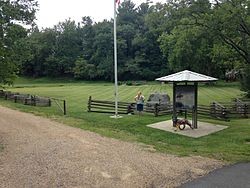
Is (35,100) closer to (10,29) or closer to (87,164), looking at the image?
(10,29)

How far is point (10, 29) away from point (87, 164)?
64.5 ft

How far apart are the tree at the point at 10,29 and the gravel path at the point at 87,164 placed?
255 inches

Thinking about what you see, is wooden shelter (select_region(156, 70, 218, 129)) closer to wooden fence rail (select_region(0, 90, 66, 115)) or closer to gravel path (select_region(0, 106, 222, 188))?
gravel path (select_region(0, 106, 222, 188))

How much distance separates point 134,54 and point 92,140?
250 ft

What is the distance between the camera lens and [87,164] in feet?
36.5

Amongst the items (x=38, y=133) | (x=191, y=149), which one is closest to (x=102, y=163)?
(x=191, y=149)

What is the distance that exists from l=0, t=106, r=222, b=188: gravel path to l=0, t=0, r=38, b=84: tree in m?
6.48

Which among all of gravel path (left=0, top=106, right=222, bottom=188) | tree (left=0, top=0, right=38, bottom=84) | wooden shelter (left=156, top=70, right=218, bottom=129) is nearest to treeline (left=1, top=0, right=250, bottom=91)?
tree (left=0, top=0, right=38, bottom=84)

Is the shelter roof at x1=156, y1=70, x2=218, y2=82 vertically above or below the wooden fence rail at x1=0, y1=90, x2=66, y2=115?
above

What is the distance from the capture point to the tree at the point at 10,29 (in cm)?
2169

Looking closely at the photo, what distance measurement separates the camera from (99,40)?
89.9m

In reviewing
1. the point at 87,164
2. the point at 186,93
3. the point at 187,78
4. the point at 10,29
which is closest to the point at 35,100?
the point at 10,29

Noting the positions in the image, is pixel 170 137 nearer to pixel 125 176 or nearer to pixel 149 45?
pixel 125 176

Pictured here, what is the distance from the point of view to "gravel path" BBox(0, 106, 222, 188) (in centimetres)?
942
